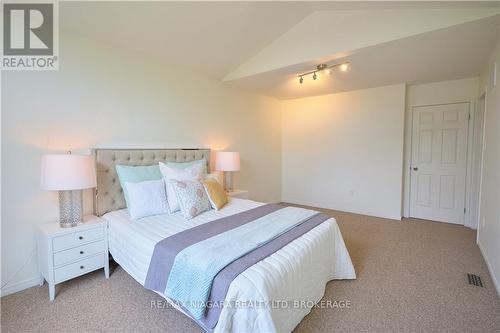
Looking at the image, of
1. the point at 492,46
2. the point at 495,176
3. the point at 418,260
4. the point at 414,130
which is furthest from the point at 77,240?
the point at 414,130

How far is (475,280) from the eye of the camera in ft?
7.46

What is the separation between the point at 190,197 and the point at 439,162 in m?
4.15

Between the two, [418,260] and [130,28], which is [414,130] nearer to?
[418,260]

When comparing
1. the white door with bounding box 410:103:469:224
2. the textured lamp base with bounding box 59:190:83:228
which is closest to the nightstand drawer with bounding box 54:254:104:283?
the textured lamp base with bounding box 59:190:83:228

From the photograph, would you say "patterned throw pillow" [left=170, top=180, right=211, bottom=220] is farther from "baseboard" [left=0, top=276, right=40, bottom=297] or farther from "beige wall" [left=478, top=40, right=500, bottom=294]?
"beige wall" [left=478, top=40, right=500, bottom=294]

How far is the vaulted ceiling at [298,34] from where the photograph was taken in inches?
88.0

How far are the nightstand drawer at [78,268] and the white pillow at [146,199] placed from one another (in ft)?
1.58

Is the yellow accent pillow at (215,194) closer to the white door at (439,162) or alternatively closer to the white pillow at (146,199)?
the white pillow at (146,199)

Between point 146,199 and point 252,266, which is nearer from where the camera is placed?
point 252,266

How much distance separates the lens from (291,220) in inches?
85.8

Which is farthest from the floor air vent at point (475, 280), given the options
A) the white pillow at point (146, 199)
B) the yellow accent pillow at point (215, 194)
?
the white pillow at point (146, 199)

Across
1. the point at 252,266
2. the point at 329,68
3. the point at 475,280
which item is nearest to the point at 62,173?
the point at 252,266

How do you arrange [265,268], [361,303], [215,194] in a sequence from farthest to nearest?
[215,194] → [361,303] → [265,268]

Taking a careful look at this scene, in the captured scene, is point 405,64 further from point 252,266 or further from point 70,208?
point 70,208
